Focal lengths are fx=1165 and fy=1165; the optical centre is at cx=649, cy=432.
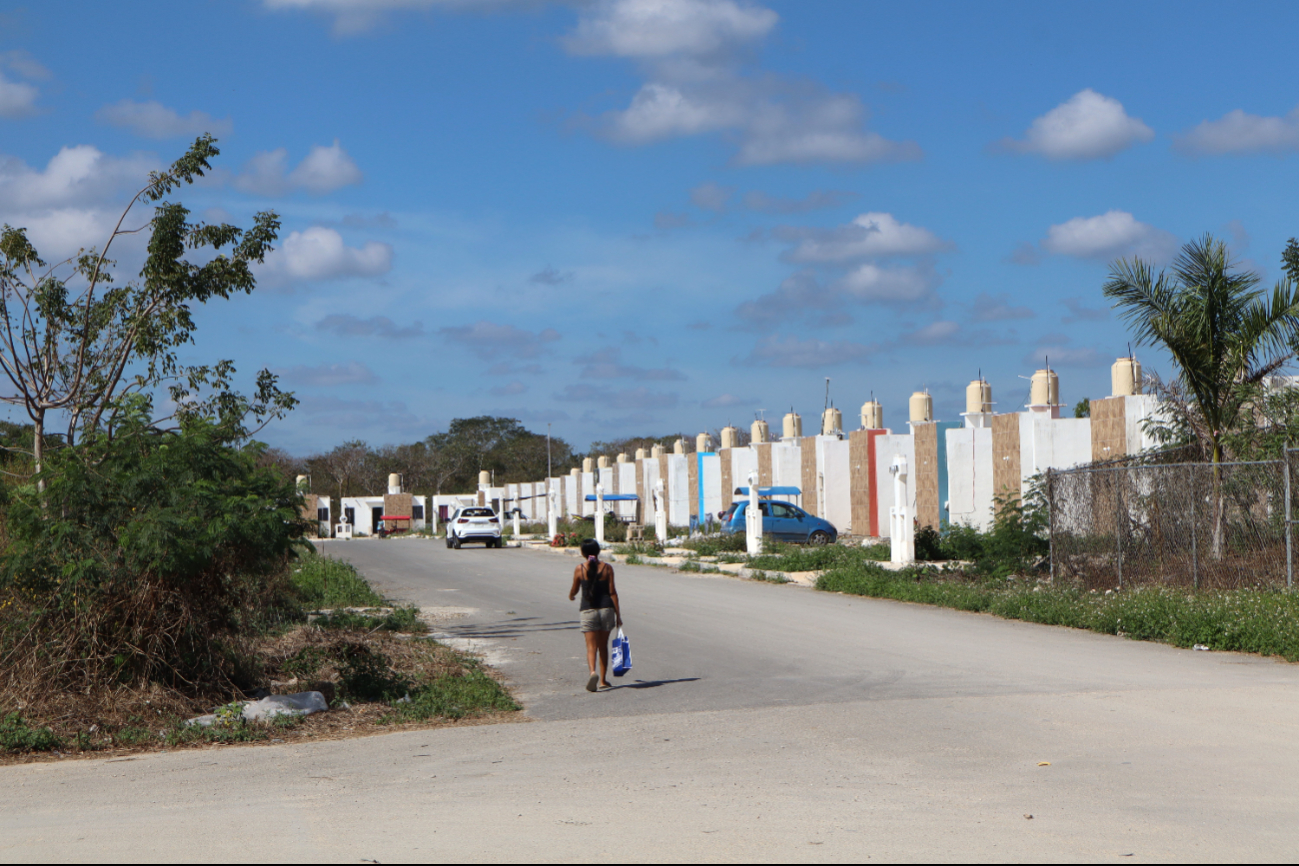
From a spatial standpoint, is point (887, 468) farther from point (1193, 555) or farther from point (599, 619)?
point (599, 619)

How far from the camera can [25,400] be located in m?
14.3

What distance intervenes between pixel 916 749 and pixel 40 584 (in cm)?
770

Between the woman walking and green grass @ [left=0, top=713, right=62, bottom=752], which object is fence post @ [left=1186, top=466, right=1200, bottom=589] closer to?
the woman walking

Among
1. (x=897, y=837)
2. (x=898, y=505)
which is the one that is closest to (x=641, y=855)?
(x=897, y=837)

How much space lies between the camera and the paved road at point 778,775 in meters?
6.12

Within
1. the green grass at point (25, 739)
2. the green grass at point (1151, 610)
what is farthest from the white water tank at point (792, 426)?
the green grass at point (25, 739)

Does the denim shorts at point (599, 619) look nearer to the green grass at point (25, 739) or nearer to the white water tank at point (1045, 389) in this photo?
the green grass at point (25, 739)

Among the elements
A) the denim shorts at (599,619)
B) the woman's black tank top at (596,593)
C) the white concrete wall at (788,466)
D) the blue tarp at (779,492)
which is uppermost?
the white concrete wall at (788,466)

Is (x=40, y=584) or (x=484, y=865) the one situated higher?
(x=40, y=584)

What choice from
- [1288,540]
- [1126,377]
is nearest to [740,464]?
[1126,377]

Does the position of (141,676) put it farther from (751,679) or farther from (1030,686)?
(1030,686)

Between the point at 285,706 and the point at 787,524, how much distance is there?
28723 millimetres

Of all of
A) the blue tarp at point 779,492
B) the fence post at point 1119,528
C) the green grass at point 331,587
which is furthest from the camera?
the blue tarp at point 779,492

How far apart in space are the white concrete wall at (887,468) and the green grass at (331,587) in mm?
18511
